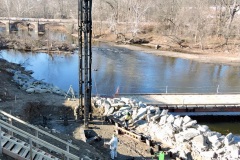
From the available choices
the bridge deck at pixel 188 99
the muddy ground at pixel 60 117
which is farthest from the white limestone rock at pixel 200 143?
the bridge deck at pixel 188 99

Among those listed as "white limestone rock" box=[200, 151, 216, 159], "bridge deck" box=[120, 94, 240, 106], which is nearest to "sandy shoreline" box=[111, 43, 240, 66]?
"bridge deck" box=[120, 94, 240, 106]

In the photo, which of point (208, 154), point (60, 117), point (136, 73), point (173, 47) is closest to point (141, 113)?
point (60, 117)

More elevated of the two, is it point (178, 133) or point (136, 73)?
point (178, 133)

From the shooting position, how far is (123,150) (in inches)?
528

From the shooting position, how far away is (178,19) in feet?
174

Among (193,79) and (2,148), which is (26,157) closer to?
(2,148)

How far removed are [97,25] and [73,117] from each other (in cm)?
4214

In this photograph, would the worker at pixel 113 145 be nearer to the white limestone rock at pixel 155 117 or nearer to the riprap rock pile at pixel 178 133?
the riprap rock pile at pixel 178 133

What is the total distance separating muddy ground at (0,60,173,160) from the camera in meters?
13.3

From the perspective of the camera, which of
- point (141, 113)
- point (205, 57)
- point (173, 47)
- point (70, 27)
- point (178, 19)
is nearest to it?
point (141, 113)

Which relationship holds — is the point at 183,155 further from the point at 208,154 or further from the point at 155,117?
the point at 155,117

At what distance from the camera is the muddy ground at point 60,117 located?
13.3 metres

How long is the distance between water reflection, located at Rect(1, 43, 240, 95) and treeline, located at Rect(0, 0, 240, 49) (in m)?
11.9

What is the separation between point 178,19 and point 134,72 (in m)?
24.5
